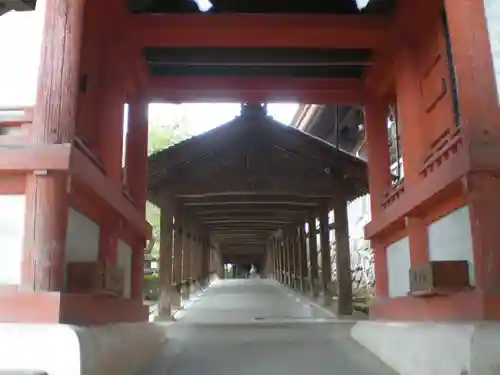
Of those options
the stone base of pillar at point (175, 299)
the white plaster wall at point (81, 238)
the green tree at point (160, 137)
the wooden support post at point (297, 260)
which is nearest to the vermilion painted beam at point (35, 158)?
the white plaster wall at point (81, 238)

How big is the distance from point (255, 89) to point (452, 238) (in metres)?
3.65

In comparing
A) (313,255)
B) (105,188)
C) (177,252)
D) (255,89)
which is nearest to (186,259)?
(177,252)

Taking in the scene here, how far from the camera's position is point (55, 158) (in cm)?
344

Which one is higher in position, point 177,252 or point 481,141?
point 481,141

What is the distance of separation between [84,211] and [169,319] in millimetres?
5302

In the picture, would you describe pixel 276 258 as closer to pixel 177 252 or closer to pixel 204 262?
pixel 204 262

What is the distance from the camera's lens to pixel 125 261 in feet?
20.2

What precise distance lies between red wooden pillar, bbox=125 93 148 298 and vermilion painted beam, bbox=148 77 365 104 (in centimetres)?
32

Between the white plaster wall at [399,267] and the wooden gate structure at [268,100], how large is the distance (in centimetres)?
3

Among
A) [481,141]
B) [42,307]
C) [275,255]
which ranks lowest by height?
[42,307]

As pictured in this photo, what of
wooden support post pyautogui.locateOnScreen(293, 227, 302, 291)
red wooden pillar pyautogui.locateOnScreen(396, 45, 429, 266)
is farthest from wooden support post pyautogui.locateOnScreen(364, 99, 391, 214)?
wooden support post pyautogui.locateOnScreen(293, 227, 302, 291)

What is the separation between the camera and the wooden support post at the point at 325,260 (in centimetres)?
1143

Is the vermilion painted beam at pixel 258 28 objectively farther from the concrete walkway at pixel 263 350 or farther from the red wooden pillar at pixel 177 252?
the red wooden pillar at pixel 177 252

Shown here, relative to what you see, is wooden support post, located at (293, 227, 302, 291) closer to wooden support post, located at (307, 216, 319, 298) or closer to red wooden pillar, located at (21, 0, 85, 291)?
wooden support post, located at (307, 216, 319, 298)
